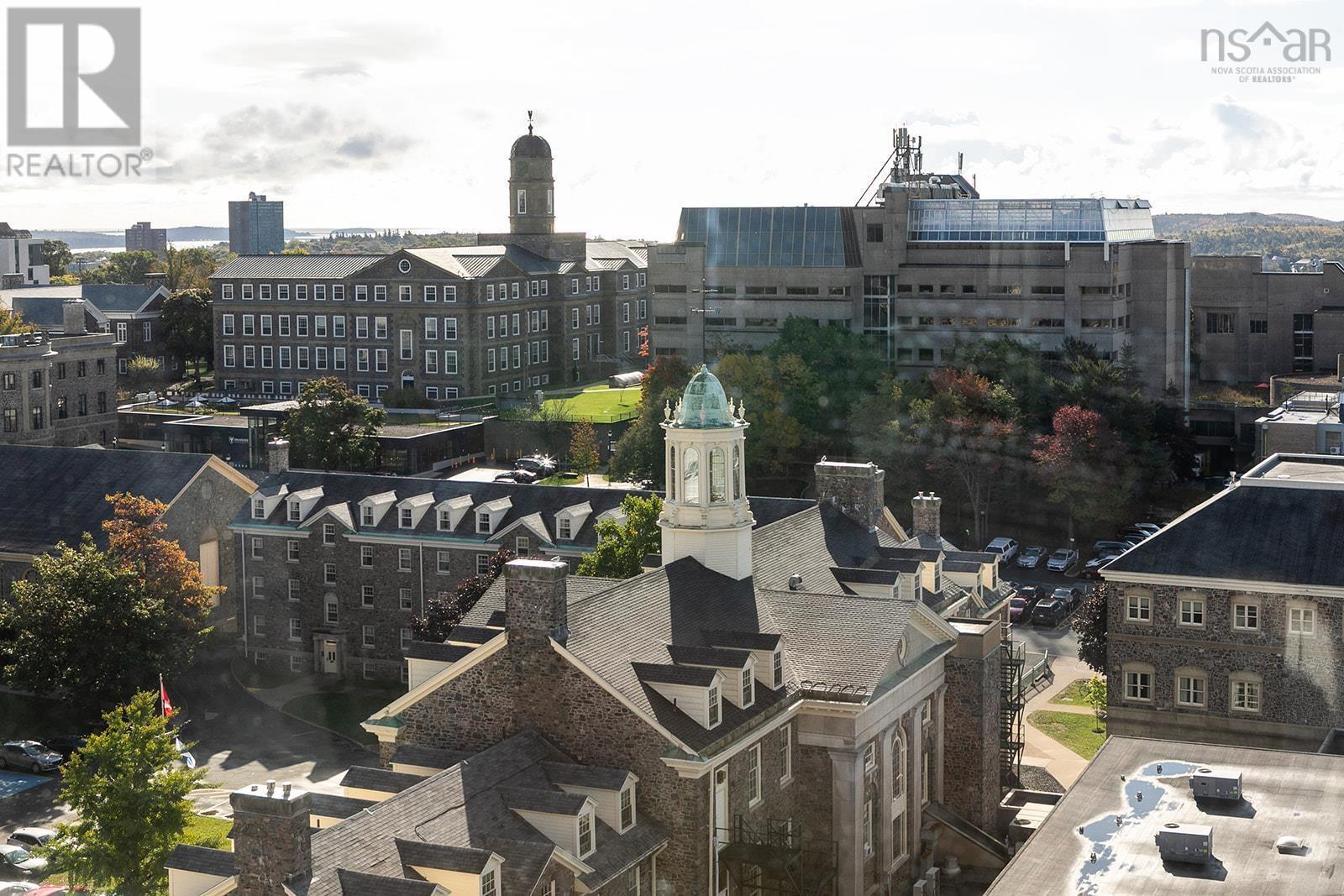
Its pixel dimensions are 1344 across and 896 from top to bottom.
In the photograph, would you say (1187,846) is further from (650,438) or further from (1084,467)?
A: (650,438)

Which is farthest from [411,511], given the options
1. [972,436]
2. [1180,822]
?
[1180,822]

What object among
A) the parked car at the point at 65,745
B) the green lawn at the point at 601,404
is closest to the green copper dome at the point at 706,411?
the parked car at the point at 65,745

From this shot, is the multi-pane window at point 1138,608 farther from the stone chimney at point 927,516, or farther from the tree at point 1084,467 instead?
the tree at point 1084,467

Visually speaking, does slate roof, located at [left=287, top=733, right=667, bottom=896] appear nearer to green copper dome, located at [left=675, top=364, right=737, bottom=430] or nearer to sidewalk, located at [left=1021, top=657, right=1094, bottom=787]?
green copper dome, located at [left=675, top=364, right=737, bottom=430]

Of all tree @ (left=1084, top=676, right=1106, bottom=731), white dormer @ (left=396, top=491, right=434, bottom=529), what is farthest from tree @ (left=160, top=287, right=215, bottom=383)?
tree @ (left=1084, top=676, right=1106, bottom=731)

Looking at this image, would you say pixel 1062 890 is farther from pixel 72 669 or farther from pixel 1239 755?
Answer: pixel 72 669

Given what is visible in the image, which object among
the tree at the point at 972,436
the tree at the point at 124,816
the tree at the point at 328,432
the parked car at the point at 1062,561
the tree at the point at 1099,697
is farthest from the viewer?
the tree at the point at 328,432

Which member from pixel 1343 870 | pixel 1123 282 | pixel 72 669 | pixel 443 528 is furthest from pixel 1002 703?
pixel 1123 282

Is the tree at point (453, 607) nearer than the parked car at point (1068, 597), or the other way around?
the tree at point (453, 607)
